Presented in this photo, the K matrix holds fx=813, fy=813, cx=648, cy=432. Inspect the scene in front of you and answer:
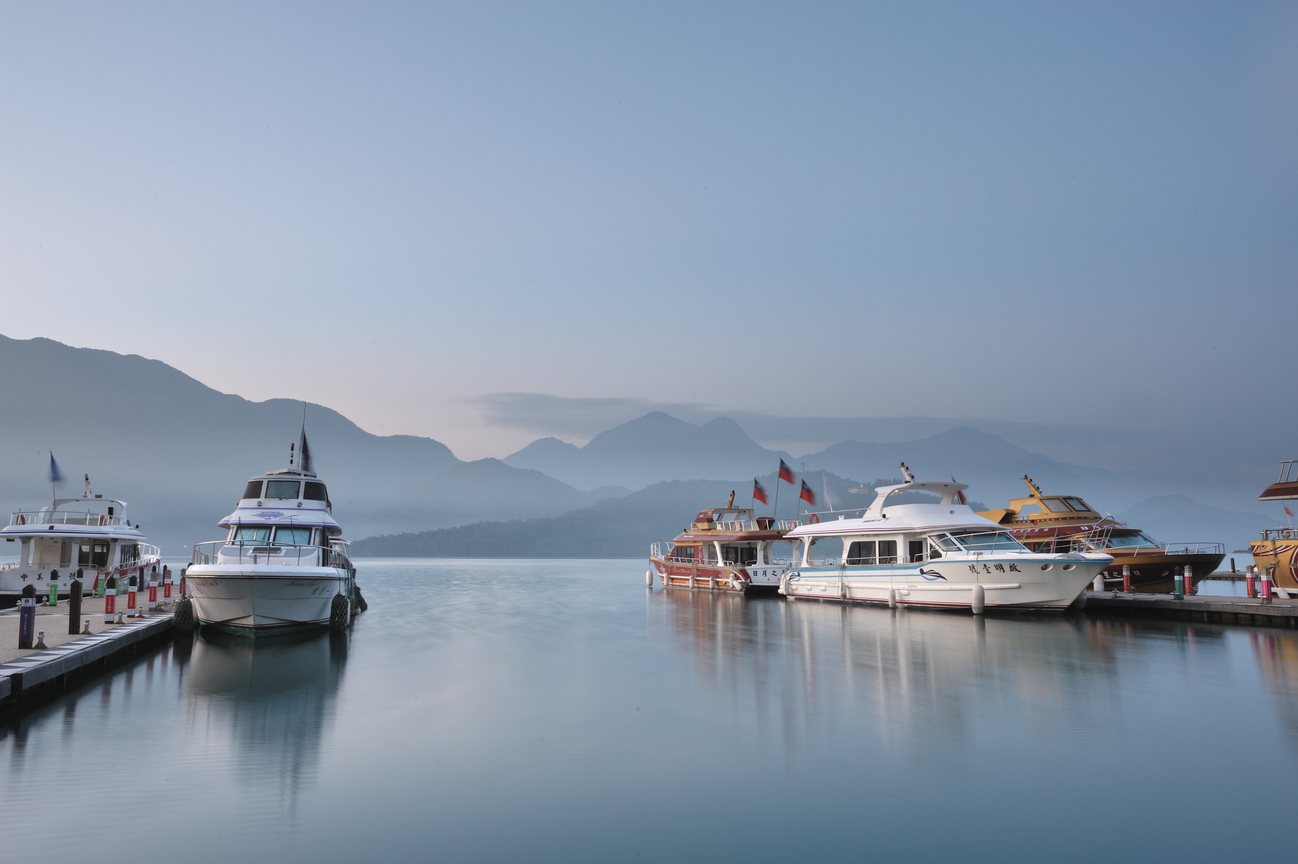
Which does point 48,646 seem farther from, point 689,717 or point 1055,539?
point 1055,539

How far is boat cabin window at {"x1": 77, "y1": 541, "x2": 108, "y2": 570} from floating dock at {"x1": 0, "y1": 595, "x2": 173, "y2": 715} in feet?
27.4

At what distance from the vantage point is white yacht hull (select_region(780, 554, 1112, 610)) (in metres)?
32.3

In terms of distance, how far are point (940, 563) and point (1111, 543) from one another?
Result: 11251mm

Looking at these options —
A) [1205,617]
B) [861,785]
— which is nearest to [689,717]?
[861,785]

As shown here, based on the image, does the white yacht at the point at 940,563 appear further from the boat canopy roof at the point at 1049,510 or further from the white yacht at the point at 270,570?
the white yacht at the point at 270,570

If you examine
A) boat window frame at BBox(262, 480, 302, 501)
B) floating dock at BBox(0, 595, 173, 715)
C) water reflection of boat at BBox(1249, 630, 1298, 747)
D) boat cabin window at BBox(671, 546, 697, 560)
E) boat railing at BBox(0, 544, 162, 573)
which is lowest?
water reflection of boat at BBox(1249, 630, 1298, 747)

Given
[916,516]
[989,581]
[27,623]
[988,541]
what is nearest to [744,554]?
[916,516]

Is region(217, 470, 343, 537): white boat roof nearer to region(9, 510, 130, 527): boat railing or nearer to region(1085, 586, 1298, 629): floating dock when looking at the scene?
region(9, 510, 130, 527): boat railing

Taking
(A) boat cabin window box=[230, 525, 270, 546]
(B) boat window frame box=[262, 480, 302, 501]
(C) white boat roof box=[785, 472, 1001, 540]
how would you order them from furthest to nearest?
(C) white boat roof box=[785, 472, 1001, 540]
(B) boat window frame box=[262, 480, 302, 501]
(A) boat cabin window box=[230, 525, 270, 546]

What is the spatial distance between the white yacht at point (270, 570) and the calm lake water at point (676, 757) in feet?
5.48

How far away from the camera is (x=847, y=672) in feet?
71.6

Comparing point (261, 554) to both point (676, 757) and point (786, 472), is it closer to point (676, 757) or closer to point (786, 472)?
point (676, 757)

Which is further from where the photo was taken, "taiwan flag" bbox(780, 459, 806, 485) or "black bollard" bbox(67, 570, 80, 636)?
Result: "taiwan flag" bbox(780, 459, 806, 485)

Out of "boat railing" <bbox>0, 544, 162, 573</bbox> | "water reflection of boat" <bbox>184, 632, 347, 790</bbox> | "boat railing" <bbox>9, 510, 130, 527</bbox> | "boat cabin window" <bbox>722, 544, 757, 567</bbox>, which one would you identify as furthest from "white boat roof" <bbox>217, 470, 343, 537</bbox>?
"boat cabin window" <bbox>722, 544, 757, 567</bbox>
